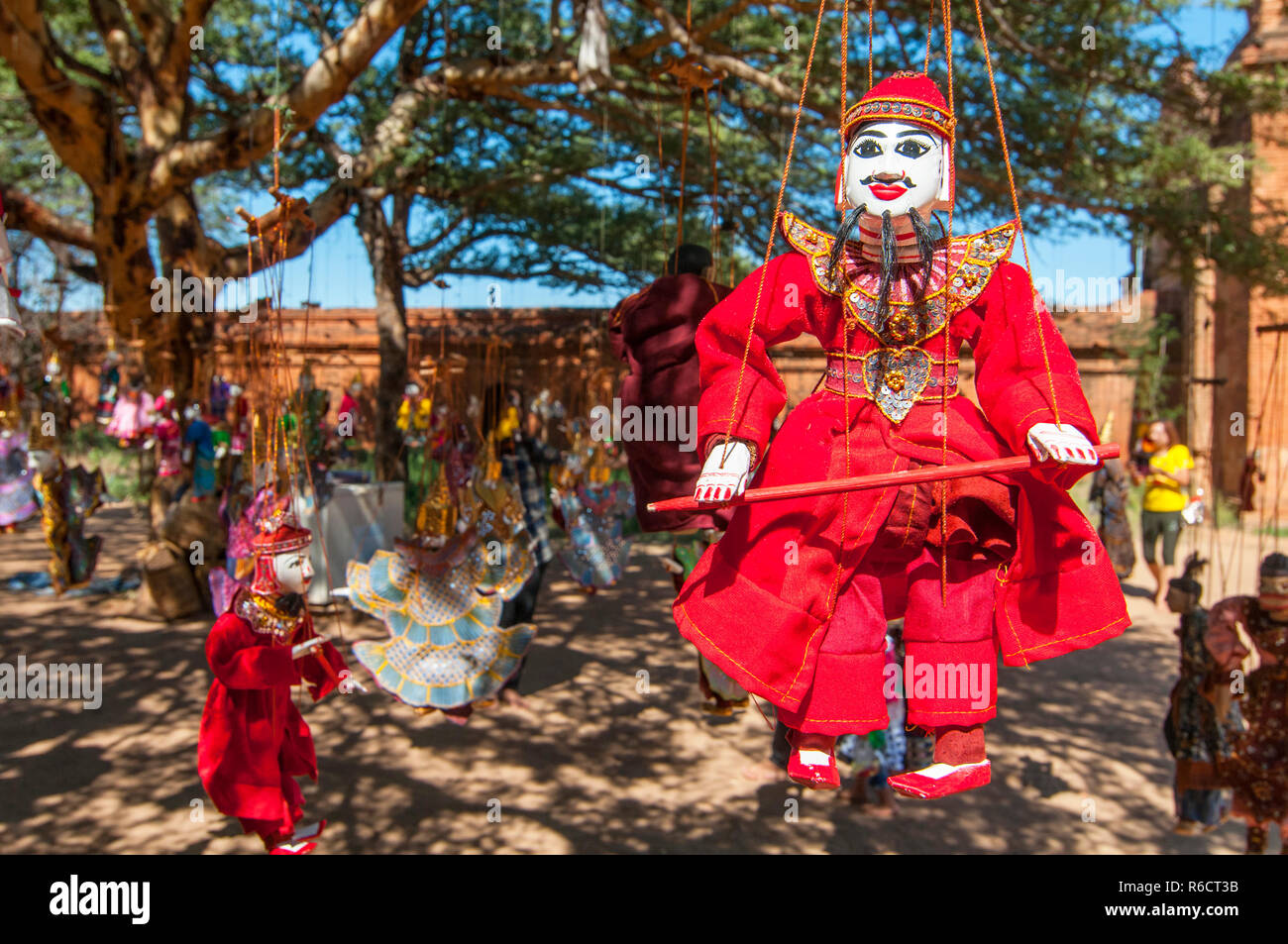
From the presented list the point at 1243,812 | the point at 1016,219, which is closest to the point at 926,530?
the point at 1016,219

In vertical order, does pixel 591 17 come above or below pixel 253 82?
below

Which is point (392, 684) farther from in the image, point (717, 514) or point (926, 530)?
point (926, 530)

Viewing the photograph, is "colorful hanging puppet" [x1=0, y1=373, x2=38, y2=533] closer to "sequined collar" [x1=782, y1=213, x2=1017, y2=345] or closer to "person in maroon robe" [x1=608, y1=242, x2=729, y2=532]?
"person in maroon robe" [x1=608, y1=242, x2=729, y2=532]

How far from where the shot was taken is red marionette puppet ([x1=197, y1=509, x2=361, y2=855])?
3578mm

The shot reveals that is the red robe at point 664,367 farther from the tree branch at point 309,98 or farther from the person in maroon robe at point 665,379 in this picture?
the tree branch at point 309,98

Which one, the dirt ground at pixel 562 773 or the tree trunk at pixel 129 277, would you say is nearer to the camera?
the dirt ground at pixel 562 773

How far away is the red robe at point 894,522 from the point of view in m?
2.21

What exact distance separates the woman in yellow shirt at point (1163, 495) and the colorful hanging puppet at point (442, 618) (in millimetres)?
Answer: 6615

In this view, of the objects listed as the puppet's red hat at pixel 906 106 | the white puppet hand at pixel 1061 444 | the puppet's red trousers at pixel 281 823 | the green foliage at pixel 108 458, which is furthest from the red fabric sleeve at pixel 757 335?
the green foliage at pixel 108 458

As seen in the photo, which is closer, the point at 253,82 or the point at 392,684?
the point at 392,684

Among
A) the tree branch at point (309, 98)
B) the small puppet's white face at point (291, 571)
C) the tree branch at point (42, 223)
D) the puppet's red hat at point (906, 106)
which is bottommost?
the small puppet's white face at point (291, 571)

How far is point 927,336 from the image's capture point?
2381 millimetres
